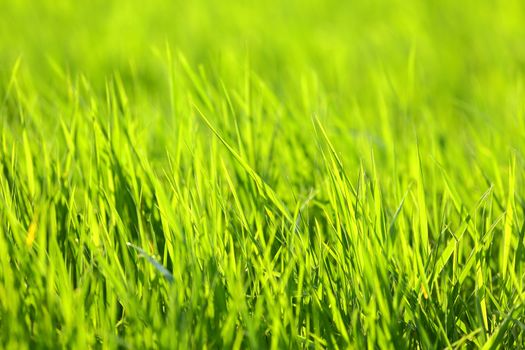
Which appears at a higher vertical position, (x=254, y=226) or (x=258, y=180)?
(x=258, y=180)

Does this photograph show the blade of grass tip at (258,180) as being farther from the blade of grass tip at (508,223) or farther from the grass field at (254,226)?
the blade of grass tip at (508,223)

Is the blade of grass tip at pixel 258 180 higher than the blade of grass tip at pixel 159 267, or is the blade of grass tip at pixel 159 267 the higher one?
the blade of grass tip at pixel 258 180

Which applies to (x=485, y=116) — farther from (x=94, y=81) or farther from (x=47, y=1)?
(x=47, y=1)

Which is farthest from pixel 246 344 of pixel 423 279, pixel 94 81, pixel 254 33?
pixel 254 33

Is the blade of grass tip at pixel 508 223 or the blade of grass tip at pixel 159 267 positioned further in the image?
the blade of grass tip at pixel 508 223

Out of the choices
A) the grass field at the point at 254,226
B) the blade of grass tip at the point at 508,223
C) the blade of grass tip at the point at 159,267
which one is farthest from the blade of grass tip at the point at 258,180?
the blade of grass tip at the point at 508,223

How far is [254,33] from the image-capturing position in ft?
9.98

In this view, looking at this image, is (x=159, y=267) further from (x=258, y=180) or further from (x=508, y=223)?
(x=508, y=223)

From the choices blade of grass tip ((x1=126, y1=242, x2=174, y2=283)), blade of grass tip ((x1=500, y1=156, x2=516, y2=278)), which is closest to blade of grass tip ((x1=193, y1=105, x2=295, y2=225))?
blade of grass tip ((x1=126, y1=242, x2=174, y2=283))

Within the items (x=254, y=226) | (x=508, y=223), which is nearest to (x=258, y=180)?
(x=254, y=226)

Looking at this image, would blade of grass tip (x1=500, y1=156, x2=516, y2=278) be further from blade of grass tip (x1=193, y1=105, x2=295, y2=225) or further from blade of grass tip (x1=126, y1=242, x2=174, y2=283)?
blade of grass tip (x1=126, y1=242, x2=174, y2=283)

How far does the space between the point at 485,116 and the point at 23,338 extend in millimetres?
1350

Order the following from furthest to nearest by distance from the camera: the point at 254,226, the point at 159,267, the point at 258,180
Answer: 1. the point at 254,226
2. the point at 258,180
3. the point at 159,267

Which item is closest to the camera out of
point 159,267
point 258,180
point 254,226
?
point 159,267
